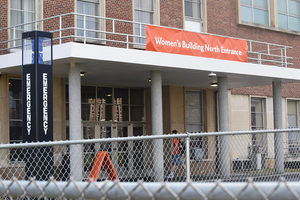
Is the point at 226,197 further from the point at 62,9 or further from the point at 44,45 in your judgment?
the point at 62,9

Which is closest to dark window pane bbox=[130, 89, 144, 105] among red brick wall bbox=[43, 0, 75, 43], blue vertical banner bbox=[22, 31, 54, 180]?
red brick wall bbox=[43, 0, 75, 43]

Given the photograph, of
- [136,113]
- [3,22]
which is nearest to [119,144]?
[136,113]

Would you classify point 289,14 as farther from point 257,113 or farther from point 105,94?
point 105,94

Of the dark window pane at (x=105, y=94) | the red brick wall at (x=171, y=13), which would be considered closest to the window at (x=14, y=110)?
the dark window pane at (x=105, y=94)

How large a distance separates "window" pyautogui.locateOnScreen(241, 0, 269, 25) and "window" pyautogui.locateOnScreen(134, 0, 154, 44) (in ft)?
20.0

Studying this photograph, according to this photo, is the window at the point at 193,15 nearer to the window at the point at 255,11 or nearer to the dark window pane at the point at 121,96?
the window at the point at 255,11

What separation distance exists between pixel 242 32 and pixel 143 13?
247 inches

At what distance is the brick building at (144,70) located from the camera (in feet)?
48.6

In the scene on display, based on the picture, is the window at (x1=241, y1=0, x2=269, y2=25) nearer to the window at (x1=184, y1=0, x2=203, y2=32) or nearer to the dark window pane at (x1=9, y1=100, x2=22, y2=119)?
the window at (x1=184, y1=0, x2=203, y2=32)

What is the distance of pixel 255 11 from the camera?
2420 cm

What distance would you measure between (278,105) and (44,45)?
45.3ft

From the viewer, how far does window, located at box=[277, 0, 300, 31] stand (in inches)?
1003

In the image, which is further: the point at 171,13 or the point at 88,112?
the point at 171,13

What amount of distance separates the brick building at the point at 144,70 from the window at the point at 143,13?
0.04 m
